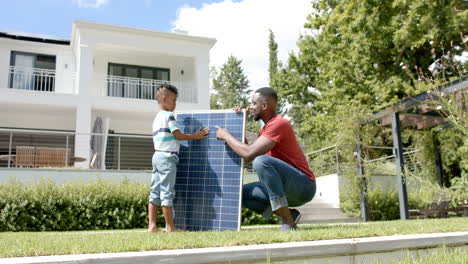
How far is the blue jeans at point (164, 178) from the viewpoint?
3768 millimetres

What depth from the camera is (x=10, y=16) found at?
2123 centimetres

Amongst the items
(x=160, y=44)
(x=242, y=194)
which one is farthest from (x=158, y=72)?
(x=242, y=194)

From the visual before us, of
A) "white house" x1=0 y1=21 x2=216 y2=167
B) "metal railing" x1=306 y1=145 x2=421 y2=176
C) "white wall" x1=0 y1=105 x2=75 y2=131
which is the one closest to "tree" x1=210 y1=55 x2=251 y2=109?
"white house" x1=0 y1=21 x2=216 y2=167

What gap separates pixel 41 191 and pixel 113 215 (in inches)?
57.4

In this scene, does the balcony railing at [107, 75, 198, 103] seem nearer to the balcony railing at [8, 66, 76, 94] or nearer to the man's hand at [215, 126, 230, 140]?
the balcony railing at [8, 66, 76, 94]

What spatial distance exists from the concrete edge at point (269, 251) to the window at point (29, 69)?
1593 centimetres

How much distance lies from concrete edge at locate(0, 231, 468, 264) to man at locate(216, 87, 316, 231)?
1.01 meters

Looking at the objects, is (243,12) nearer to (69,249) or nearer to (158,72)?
(158,72)

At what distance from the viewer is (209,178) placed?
4.05 m

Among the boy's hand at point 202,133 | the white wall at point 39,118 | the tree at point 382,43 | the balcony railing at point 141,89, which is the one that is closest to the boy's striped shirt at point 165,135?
the boy's hand at point 202,133

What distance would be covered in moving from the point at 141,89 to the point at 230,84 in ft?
104

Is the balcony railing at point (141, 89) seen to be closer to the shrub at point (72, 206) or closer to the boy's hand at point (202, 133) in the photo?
the shrub at point (72, 206)

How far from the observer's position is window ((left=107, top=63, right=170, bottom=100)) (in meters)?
17.8

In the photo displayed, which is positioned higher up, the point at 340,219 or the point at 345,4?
the point at 345,4
